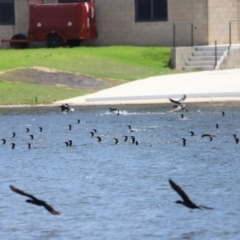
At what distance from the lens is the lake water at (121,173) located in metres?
21.8

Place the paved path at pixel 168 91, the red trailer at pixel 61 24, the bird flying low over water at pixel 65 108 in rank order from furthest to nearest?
the red trailer at pixel 61 24, the paved path at pixel 168 91, the bird flying low over water at pixel 65 108

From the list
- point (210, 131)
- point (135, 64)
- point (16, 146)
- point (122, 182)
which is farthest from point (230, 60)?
point (122, 182)

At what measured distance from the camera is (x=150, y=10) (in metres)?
60.4

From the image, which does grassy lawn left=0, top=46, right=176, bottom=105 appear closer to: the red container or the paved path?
the paved path

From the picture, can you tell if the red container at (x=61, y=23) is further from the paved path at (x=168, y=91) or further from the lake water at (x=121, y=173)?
the lake water at (x=121, y=173)

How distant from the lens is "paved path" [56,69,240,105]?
44844mm

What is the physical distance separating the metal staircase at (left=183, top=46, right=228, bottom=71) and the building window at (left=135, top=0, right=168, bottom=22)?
13.1ft

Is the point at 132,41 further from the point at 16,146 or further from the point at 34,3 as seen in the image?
the point at 16,146

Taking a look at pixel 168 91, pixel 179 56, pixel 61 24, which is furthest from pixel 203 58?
pixel 168 91

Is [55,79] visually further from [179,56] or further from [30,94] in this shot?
[179,56]

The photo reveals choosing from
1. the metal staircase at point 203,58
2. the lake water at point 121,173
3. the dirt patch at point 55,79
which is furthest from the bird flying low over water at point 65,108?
the metal staircase at point 203,58

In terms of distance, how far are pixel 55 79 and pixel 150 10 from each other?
41.0 ft

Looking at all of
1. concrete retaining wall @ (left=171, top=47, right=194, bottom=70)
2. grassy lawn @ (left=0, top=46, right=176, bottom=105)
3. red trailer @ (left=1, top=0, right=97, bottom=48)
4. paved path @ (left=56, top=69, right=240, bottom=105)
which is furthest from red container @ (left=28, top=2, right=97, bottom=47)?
paved path @ (left=56, top=69, right=240, bottom=105)

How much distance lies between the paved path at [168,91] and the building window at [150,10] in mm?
10642
